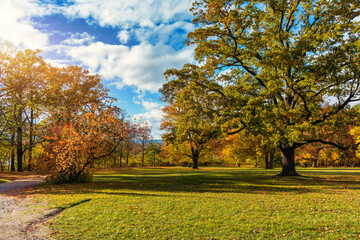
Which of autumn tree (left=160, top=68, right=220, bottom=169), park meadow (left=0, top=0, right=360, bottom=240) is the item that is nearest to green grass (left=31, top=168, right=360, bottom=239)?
park meadow (left=0, top=0, right=360, bottom=240)

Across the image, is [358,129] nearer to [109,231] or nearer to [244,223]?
[244,223]

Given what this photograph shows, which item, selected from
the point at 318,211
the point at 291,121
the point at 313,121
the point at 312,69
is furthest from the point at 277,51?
the point at 318,211

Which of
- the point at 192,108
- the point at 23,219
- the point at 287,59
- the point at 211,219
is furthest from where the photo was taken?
the point at 192,108

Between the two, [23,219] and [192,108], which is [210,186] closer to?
[192,108]

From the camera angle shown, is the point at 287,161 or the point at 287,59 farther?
the point at 287,161

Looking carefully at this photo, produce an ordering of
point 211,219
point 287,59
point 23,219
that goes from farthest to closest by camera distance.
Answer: point 287,59 → point 23,219 → point 211,219

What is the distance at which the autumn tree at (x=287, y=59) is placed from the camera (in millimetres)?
14617

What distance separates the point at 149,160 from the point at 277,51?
56871 millimetres

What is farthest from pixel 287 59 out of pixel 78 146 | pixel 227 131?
pixel 78 146

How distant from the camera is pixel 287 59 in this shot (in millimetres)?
14719

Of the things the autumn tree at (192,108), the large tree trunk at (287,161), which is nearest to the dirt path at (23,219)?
the autumn tree at (192,108)

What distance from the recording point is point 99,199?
11.5 meters

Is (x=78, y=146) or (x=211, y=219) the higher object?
(x=78, y=146)

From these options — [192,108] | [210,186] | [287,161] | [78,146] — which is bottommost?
[210,186]
